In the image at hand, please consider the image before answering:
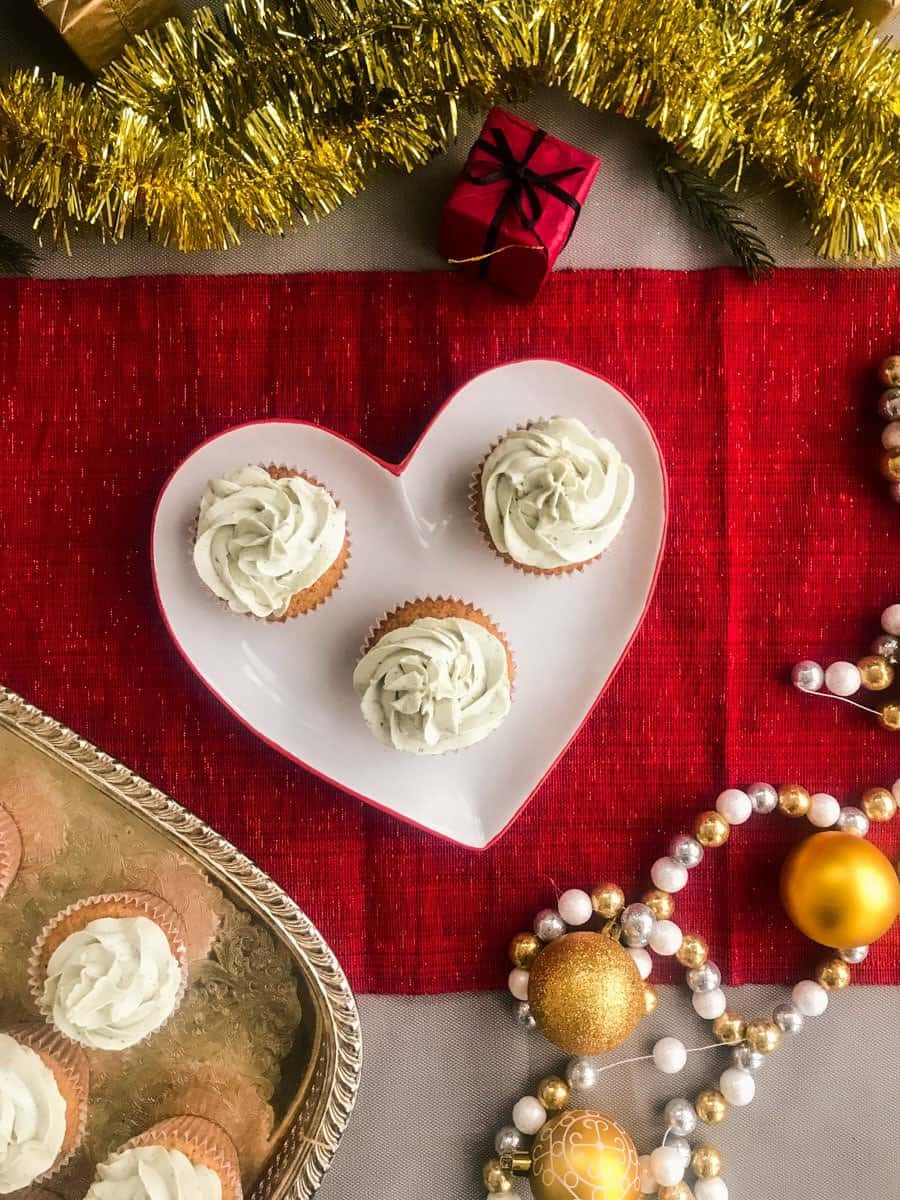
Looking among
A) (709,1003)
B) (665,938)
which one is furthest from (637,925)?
(709,1003)

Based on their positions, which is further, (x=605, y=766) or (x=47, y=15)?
(x=605, y=766)

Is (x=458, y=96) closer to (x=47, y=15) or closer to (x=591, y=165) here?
(x=591, y=165)

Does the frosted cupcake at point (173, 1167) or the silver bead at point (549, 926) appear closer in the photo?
the frosted cupcake at point (173, 1167)

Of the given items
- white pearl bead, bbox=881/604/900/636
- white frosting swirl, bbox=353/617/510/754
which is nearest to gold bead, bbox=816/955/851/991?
white pearl bead, bbox=881/604/900/636

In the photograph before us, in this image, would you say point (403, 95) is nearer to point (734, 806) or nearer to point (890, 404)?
point (890, 404)

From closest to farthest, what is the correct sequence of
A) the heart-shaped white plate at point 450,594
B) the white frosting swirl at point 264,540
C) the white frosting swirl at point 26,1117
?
the white frosting swirl at point 26,1117
the white frosting swirl at point 264,540
the heart-shaped white plate at point 450,594

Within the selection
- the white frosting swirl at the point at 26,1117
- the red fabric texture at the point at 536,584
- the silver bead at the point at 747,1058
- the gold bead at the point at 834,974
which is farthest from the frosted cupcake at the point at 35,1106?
the gold bead at the point at 834,974

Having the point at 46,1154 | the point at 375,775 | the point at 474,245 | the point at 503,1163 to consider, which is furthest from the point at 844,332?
the point at 46,1154

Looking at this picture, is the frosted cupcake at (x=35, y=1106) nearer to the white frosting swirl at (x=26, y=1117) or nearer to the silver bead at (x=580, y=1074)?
the white frosting swirl at (x=26, y=1117)
